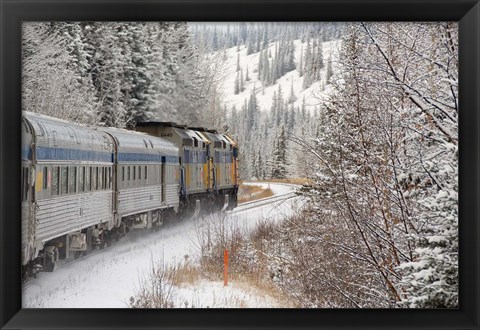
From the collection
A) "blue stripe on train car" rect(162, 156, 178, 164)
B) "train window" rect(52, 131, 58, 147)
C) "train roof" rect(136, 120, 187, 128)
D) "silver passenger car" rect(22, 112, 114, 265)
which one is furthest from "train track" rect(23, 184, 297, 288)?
"train roof" rect(136, 120, 187, 128)

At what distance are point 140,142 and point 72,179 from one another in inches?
204

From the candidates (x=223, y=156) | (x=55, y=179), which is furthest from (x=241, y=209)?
(x=223, y=156)

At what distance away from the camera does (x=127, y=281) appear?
29.8 ft

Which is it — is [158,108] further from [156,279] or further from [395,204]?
[395,204]

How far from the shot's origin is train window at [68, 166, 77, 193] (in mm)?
10175

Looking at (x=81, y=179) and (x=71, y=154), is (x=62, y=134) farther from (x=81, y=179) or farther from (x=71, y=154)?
(x=81, y=179)

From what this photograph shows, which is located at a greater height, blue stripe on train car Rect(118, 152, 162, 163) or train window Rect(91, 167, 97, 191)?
blue stripe on train car Rect(118, 152, 162, 163)

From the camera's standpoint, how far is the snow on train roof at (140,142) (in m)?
13.9

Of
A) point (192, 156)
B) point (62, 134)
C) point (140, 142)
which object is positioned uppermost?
point (140, 142)

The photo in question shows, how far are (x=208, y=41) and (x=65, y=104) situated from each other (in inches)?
180

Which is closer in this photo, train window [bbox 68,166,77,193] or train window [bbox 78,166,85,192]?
train window [bbox 68,166,77,193]

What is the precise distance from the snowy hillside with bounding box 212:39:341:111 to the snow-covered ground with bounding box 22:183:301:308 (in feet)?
5.30

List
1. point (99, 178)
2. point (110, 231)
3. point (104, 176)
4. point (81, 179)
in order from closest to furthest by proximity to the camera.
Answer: point (81, 179), point (99, 178), point (104, 176), point (110, 231)

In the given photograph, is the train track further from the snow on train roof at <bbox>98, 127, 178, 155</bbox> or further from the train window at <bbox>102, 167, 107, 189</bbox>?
the snow on train roof at <bbox>98, 127, 178, 155</bbox>
